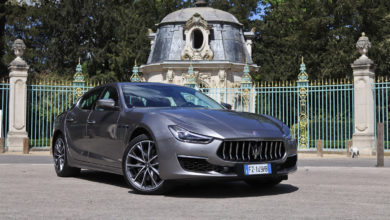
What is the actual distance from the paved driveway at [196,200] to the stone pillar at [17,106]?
1031 centimetres

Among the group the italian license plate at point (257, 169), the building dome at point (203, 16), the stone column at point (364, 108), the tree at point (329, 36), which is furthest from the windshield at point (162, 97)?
the tree at point (329, 36)

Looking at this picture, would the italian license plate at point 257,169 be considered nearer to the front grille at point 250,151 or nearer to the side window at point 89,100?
the front grille at point 250,151

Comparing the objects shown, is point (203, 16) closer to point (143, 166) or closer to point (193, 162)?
point (143, 166)

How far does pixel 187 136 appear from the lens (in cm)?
566

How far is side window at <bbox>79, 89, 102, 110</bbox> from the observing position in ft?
25.2

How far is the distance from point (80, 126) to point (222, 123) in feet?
8.60

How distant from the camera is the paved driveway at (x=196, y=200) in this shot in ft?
Answer: 15.4

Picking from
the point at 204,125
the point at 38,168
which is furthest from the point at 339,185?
the point at 38,168

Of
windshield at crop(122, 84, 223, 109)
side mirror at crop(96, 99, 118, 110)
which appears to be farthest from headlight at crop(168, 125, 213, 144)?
side mirror at crop(96, 99, 118, 110)

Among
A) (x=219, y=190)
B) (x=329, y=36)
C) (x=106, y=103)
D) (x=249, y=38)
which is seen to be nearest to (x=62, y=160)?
(x=106, y=103)

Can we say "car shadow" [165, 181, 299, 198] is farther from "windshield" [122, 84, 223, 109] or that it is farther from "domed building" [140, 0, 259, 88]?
"domed building" [140, 0, 259, 88]

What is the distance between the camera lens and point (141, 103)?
268 inches

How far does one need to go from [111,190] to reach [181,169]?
1274 mm

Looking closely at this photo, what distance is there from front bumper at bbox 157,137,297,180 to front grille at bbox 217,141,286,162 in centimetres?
8
